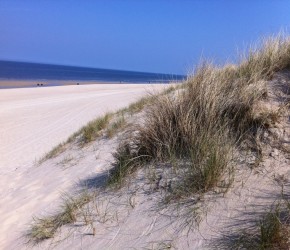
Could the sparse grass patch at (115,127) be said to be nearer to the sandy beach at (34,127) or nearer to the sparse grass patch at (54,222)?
the sandy beach at (34,127)

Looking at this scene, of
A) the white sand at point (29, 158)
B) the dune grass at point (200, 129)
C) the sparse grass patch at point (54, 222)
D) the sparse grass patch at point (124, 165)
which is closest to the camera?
the dune grass at point (200, 129)

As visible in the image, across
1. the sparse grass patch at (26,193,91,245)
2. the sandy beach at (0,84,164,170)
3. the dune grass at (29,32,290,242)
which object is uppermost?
the dune grass at (29,32,290,242)

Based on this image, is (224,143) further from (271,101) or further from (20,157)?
(20,157)

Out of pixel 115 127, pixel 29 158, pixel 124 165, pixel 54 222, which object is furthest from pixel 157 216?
pixel 29 158

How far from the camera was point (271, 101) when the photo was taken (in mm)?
4277

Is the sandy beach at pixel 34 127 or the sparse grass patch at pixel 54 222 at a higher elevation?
the sparse grass patch at pixel 54 222

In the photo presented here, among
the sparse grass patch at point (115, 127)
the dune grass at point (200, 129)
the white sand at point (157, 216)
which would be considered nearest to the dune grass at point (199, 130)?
the dune grass at point (200, 129)

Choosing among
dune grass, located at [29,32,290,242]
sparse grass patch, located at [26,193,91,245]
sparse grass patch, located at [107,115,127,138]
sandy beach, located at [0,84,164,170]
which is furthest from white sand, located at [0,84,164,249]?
sparse grass patch, located at [107,115,127,138]

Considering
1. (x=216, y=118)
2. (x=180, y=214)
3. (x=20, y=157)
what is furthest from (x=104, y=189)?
(x=20, y=157)

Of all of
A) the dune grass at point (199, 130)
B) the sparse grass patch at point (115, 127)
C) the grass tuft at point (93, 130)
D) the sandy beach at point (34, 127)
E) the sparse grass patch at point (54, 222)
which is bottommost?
the sandy beach at point (34, 127)

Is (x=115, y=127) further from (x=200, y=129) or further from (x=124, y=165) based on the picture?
(x=200, y=129)

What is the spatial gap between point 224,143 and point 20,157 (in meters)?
6.63

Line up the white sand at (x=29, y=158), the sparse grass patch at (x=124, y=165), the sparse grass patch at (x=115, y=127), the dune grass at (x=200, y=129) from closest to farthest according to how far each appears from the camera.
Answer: the dune grass at (x=200, y=129) < the sparse grass patch at (x=124, y=165) < the white sand at (x=29, y=158) < the sparse grass patch at (x=115, y=127)

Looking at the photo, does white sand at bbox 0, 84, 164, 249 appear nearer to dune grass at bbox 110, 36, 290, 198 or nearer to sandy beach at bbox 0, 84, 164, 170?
sandy beach at bbox 0, 84, 164, 170
